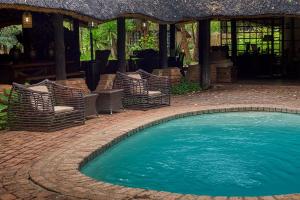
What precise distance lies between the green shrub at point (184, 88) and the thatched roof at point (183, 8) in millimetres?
2059

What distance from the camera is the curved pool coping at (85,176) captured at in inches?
187

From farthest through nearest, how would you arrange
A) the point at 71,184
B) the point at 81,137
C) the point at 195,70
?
the point at 195,70
the point at 81,137
the point at 71,184

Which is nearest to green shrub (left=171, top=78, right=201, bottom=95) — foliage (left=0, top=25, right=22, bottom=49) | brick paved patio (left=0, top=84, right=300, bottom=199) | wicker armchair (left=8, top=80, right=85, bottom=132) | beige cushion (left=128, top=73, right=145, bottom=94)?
brick paved patio (left=0, top=84, right=300, bottom=199)

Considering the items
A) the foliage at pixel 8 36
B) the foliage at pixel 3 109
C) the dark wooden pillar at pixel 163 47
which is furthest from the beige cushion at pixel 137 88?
the foliage at pixel 8 36

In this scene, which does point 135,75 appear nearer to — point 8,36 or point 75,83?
point 75,83

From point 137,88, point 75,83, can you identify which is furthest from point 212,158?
point 75,83

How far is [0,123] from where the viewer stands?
28.9ft

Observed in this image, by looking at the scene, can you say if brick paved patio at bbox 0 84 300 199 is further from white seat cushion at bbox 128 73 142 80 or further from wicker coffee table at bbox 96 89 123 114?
white seat cushion at bbox 128 73 142 80

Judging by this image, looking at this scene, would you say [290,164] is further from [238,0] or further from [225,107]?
[238,0]

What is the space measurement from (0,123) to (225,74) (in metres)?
9.45

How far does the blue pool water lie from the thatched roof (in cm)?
345

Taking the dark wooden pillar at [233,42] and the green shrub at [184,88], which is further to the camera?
the dark wooden pillar at [233,42]

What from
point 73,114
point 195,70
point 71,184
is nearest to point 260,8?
point 195,70

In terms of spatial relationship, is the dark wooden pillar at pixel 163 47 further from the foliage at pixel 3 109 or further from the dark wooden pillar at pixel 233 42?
the foliage at pixel 3 109
